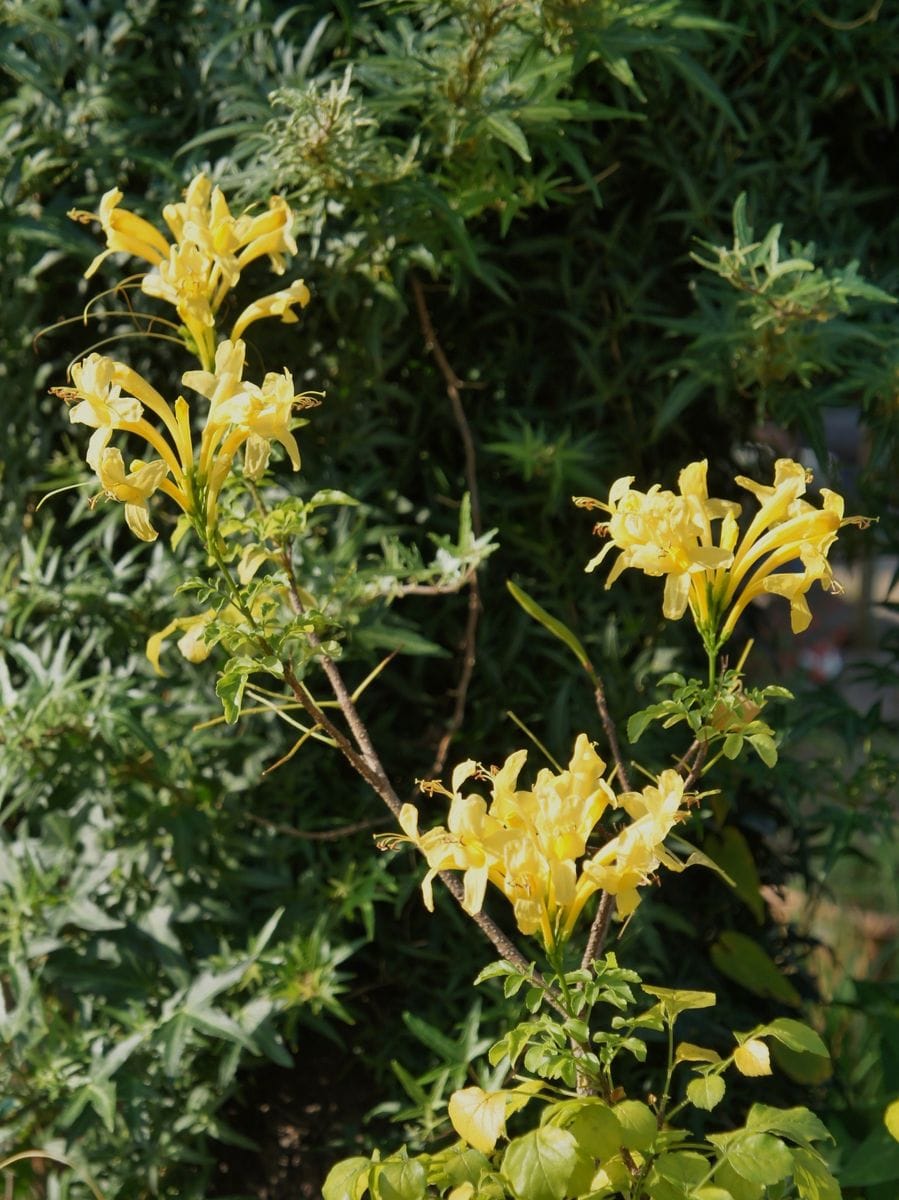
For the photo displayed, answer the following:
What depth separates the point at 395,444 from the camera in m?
1.74

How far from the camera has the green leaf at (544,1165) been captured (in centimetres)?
94

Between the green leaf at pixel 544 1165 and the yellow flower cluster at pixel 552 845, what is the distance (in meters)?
0.13

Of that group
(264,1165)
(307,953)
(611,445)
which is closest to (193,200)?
(611,445)

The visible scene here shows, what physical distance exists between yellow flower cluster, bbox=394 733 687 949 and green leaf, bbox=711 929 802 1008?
2.98 feet

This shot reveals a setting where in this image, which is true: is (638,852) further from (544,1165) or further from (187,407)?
(187,407)

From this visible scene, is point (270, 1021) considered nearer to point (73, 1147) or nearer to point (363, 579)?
point (73, 1147)

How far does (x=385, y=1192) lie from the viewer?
101 cm

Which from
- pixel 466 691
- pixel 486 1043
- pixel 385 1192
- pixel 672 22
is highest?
pixel 672 22

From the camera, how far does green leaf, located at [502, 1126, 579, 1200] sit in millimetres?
940

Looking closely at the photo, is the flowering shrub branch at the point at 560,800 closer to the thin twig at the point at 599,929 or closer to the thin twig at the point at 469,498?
the thin twig at the point at 599,929

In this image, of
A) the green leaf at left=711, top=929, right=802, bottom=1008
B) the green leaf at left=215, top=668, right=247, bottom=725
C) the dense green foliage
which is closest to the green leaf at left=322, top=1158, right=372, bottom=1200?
the green leaf at left=215, top=668, right=247, bottom=725

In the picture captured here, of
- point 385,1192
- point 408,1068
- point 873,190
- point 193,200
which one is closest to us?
point 385,1192

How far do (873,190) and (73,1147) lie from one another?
1.57 metres

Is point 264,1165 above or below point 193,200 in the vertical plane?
below
